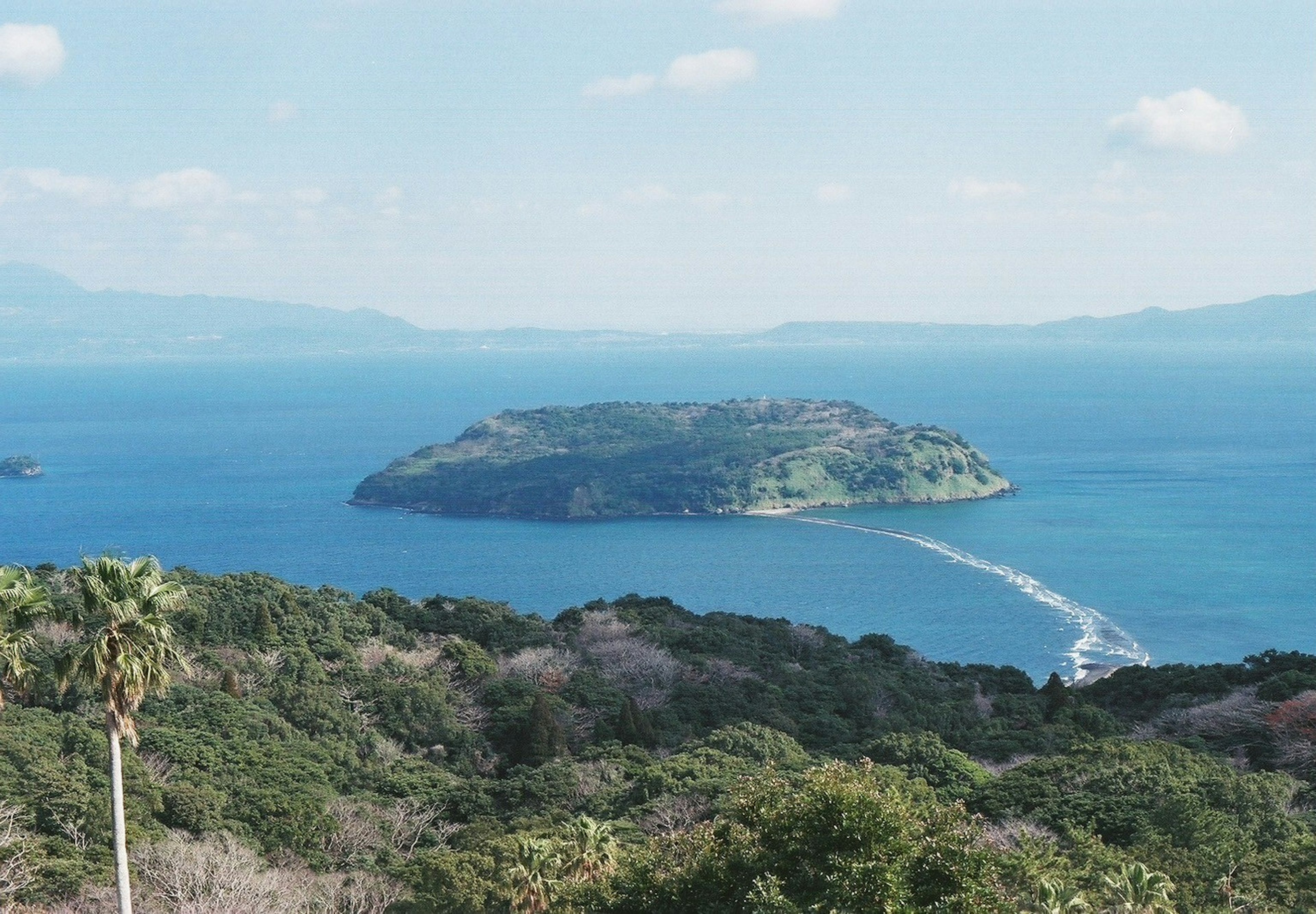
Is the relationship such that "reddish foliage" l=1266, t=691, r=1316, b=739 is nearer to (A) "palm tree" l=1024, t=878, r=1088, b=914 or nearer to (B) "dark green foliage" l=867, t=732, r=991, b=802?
(B) "dark green foliage" l=867, t=732, r=991, b=802

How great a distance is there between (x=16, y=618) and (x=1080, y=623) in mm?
83197

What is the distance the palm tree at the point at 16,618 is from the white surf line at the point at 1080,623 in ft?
219

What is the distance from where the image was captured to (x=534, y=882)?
21734 millimetres

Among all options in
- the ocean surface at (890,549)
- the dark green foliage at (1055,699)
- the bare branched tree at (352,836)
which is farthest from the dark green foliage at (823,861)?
the ocean surface at (890,549)

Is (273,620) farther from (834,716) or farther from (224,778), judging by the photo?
(834,716)

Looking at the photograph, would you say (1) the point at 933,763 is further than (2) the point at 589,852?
Yes

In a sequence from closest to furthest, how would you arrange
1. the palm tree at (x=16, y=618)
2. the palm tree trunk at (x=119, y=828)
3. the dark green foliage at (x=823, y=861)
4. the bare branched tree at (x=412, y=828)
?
the dark green foliage at (x=823, y=861) → the palm tree at (x=16, y=618) → the palm tree trunk at (x=119, y=828) → the bare branched tree at (x=412, y=828)

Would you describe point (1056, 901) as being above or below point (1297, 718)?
above

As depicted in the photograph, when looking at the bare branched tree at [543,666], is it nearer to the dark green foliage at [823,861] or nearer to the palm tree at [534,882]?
the palm tree at [534,882]

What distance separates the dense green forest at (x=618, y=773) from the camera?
17.5 m

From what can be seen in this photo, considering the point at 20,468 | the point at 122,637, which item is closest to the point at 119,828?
the point at 122,637

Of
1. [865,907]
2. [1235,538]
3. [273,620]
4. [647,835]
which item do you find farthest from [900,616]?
[865,907]

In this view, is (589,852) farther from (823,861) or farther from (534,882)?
(823,861)

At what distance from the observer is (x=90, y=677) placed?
16.3 metres
